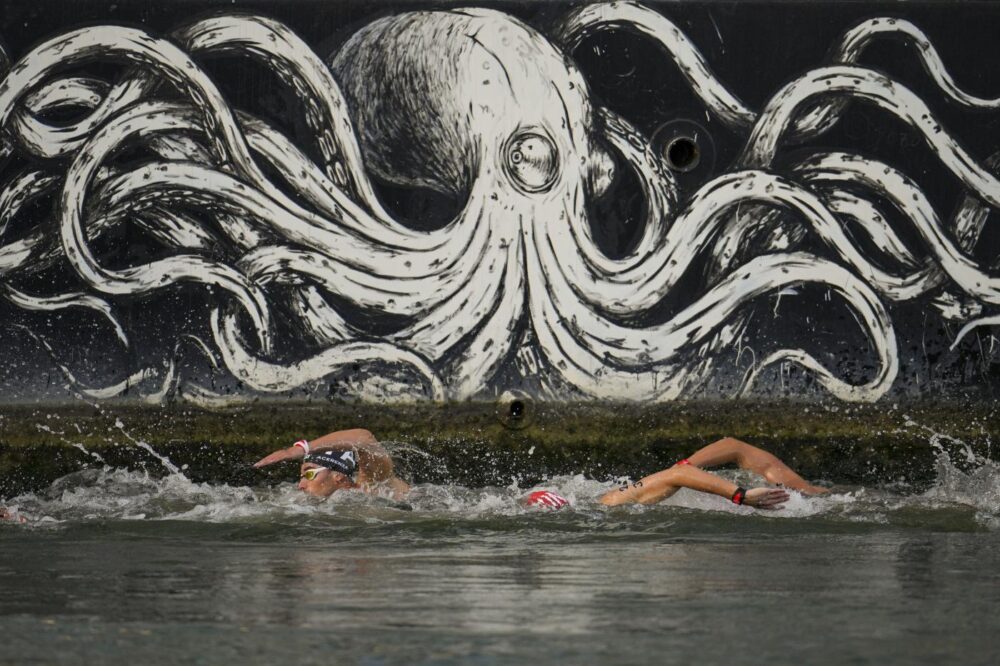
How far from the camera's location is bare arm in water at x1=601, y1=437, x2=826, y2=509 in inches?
360

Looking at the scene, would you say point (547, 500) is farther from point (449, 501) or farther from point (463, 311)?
point (463, 311)

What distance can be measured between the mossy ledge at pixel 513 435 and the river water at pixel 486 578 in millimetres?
307

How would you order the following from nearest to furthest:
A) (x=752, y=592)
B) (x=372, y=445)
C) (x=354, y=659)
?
(x=354, y=659), (x=752, y=592), (x=372, y=445)

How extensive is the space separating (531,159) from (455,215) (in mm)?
681

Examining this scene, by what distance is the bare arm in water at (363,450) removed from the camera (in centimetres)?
1000

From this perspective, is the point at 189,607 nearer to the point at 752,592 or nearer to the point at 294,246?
the point at 752,592

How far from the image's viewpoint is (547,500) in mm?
9227

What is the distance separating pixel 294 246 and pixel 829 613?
6020 millimetres

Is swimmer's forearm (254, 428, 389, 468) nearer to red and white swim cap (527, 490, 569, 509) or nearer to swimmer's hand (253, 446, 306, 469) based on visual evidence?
swimmer's hand (253, 446, 306, 469)

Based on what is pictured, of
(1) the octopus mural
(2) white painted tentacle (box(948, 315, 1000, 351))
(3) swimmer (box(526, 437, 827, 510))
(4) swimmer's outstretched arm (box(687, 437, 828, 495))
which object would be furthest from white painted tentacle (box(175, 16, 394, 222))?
(2) white painted tentacle (box(948, 315, 1000, 351))

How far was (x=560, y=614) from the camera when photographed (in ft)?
17.5

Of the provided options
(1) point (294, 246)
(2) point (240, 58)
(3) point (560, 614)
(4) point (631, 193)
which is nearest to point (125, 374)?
(1) point (294, 246)

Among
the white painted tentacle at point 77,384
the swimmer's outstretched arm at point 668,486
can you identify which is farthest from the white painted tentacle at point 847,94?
the white painted tentacle at point 77,384

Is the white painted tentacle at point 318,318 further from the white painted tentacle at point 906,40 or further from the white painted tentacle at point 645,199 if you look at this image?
the white painted tentacle at point 906,40
